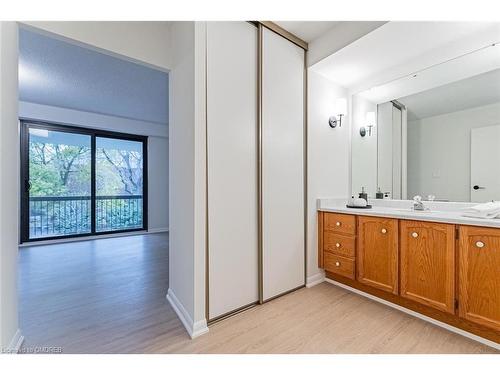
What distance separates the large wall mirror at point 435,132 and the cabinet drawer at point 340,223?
2.02 feet

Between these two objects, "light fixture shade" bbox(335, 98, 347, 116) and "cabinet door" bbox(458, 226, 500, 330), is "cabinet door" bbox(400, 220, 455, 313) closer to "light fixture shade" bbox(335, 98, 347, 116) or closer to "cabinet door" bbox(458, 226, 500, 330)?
Answer: "cabinet door" bbox(458, 226, 500, 330)

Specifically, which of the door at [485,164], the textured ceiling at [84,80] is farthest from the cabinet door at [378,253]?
the textured ceiling at [84,80]

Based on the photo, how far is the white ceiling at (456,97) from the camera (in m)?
1.90

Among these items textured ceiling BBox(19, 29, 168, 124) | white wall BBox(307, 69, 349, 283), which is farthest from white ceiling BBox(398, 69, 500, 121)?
textured ceiling BBox(19, 29, 168, 124)

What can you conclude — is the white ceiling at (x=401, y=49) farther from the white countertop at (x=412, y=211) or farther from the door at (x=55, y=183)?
the door at (x=55, y=183)

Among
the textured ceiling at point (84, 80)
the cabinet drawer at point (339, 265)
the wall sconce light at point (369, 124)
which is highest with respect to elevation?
the textured ceiling at point (84, 80)

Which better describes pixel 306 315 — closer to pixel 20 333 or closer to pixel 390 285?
pixel 390 285

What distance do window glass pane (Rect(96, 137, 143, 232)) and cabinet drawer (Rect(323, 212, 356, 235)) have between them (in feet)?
15.0

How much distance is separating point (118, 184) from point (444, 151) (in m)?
5.65

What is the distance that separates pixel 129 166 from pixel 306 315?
4.93 m

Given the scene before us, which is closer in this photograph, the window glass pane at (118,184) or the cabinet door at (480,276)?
the cabinet door at (480,276)

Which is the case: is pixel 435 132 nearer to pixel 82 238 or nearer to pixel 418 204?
pixel 418 204

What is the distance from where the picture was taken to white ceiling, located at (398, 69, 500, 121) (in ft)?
6.25

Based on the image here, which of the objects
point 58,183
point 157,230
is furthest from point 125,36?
point 157,230
